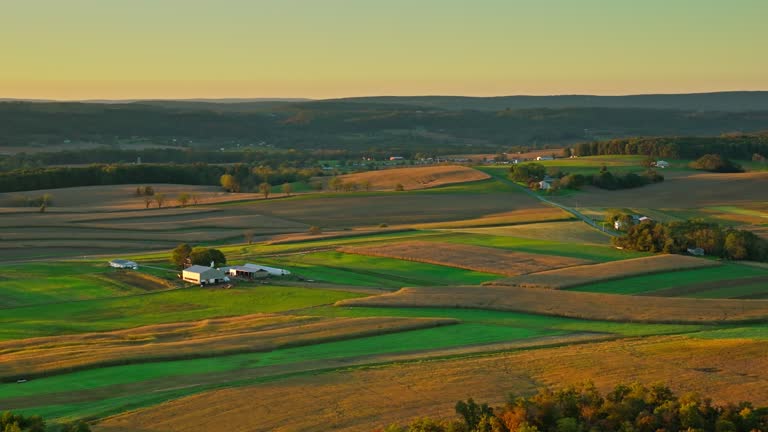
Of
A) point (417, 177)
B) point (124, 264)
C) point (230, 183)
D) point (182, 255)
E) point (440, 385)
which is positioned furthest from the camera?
point (417, 177)

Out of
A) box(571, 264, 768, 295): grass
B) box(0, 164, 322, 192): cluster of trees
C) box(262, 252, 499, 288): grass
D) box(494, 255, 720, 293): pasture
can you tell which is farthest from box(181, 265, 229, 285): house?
box(0, 164, 322, 192): cluster of trees

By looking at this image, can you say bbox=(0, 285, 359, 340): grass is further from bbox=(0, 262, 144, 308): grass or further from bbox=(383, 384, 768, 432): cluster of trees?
bbox=(383, 384, 768, 432): cluster of trees

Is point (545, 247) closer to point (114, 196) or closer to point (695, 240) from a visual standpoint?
point (695, 240)

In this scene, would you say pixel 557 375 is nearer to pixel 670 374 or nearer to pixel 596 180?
pixel 670 374

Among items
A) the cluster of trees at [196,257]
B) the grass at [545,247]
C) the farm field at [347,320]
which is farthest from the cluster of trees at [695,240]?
the cluster of trees at [196,257]

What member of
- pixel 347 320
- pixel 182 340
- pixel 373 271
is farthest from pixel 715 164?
pixel 182 340

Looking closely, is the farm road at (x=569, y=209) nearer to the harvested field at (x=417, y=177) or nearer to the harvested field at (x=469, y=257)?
the harvested field at (x=417, y=177)
